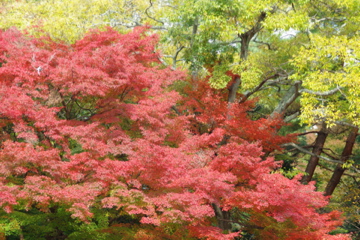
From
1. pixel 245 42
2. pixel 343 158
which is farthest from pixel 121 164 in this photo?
pixel 343 158

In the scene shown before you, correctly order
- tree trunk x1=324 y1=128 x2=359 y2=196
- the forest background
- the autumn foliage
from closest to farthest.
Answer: the autumn foliage, the forest background, tree trunk x1=324 y1=128 x2=359 y2=196

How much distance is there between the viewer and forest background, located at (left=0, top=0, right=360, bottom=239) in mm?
7855

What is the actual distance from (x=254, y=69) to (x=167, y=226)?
20.8 feet

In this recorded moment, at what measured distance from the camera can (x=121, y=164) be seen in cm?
797

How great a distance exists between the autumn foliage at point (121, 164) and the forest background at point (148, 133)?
0.04 m

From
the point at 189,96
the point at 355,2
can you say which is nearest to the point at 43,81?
the point at 189,96

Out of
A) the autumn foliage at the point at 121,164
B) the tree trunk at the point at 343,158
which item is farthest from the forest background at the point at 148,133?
the tree trunk at the point at 343,158

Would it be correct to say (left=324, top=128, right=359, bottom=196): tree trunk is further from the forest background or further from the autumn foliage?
the autumn foliage

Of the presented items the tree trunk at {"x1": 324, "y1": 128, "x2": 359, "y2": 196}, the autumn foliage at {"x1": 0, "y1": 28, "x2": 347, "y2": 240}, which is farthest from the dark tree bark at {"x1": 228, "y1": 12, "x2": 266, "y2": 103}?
the tree trunk at {"x1": 324, "y1": 128, "x2": 359, "y2": 196}

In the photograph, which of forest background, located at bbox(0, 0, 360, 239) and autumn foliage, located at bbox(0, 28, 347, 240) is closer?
autumn foliage, located at bbox(0, 28, 347, 240)

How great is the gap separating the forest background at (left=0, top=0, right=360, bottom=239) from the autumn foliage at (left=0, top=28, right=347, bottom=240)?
0.04m

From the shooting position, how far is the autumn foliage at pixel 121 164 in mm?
7648

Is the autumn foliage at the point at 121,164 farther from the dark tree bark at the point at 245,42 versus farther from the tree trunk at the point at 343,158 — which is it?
the tree trunk at the point at 343,158

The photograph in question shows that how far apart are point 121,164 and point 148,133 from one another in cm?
144
